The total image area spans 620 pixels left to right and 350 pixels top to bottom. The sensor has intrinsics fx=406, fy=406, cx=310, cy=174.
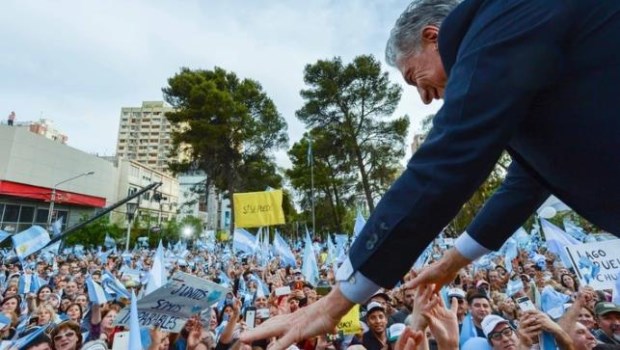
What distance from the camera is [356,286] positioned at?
0.80 meters

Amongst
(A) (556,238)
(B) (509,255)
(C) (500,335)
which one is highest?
(A) (556,238)

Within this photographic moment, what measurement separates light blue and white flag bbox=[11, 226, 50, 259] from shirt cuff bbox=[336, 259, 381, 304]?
11967 mm

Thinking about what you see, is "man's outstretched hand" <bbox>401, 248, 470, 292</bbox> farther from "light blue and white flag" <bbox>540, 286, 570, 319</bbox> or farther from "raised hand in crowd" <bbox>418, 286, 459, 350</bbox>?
"light blue and white flag" <bbox>540, 286, 570, 319</bbox>

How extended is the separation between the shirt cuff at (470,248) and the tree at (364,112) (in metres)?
25.8

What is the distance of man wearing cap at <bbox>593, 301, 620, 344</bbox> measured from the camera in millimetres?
3739

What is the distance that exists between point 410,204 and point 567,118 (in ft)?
1.09

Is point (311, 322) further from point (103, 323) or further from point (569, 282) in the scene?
point (569, 282)

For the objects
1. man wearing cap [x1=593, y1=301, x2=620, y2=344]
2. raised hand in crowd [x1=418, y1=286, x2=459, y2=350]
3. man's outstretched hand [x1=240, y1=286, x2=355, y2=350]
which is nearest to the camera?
man's outstretched hand [x1=240, y1=286, x2=355, y2=350]

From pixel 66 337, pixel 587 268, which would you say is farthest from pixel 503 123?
pixel 587 268

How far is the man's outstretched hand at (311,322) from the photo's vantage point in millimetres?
823

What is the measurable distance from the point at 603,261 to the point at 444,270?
5.39m

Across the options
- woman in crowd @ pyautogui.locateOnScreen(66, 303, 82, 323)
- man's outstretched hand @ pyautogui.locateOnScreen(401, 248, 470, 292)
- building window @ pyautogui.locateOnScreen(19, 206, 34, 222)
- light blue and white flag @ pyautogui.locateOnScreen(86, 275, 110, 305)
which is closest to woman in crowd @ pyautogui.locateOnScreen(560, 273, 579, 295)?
man's outstretched hand @ pyautogui.locateOnScreen(401, 248, 470, 292)

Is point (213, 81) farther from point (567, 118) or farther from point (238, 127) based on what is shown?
point (567, 118)

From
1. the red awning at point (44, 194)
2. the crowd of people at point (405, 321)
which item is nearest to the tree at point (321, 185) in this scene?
the red awning at point (44, 194)
